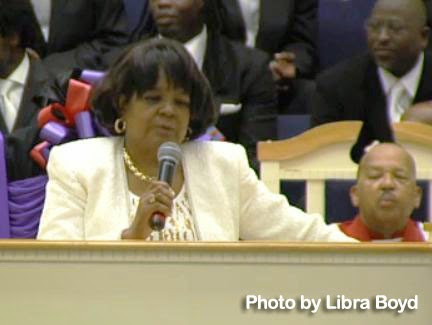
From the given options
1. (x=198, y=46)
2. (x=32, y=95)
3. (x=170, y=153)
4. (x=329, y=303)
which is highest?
(x=198, y=46)

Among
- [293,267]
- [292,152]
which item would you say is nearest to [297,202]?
[292,152]

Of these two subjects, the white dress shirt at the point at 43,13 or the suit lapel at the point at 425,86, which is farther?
the white dress shirt at the point at 43,13

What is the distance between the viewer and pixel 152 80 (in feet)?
9.76

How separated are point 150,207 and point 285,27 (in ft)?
5.98

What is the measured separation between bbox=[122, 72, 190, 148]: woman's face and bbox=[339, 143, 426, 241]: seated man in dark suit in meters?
0.51

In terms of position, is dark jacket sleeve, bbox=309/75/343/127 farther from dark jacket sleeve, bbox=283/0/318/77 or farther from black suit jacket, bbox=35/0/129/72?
black suit jacket, bbox=35/0/129/72

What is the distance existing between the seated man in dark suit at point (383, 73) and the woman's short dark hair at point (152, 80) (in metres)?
1.01

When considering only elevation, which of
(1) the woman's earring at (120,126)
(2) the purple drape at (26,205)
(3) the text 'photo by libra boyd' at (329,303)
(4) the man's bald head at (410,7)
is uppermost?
(4) the man's bald head at (410,7)

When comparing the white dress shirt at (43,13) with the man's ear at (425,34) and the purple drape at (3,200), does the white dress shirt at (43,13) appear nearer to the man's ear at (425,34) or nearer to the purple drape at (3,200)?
the purple drape at (3,200)

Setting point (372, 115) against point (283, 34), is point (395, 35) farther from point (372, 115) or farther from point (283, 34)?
point (283, 34)

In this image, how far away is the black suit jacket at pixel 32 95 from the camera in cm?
390

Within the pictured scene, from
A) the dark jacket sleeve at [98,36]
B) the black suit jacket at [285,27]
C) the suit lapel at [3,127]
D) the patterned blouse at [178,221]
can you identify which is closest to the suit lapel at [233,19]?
the black suit jacket at [285,27]

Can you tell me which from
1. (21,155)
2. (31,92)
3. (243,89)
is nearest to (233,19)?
(243,89)

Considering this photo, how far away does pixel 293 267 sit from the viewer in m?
2.30
